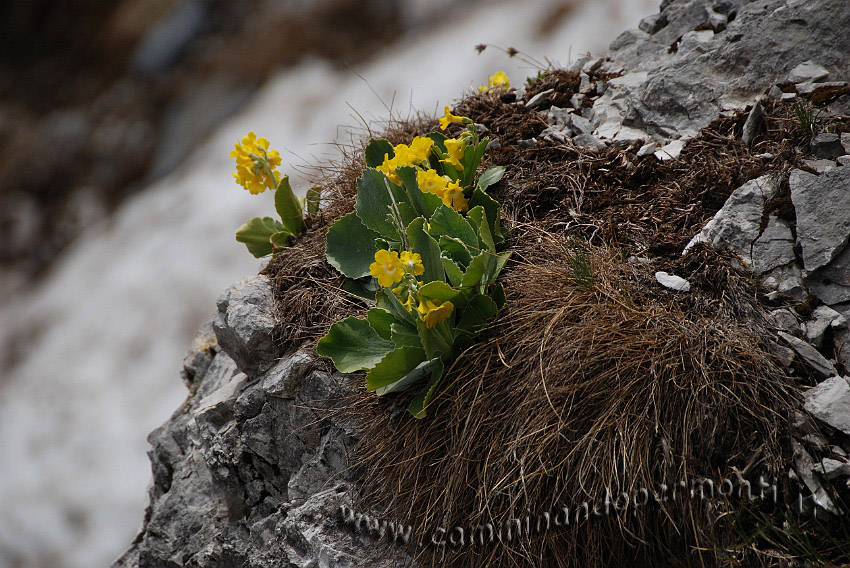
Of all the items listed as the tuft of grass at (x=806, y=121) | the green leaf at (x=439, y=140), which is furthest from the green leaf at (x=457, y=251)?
the tuft of grass at (x=806, y=121)

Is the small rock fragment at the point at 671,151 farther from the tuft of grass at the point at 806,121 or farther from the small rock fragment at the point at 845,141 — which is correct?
the small rock fragment at the point at 845,141

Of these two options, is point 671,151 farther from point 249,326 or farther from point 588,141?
point 249,326

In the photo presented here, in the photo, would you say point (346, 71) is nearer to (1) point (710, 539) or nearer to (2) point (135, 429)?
(2) point (135, 429)

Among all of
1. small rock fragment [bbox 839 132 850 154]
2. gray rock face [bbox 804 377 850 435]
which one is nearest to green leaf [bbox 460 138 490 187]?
small rock fragment [bbox 839 132 850 154]

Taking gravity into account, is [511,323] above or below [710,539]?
above

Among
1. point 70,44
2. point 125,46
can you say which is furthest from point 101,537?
point 70,44
